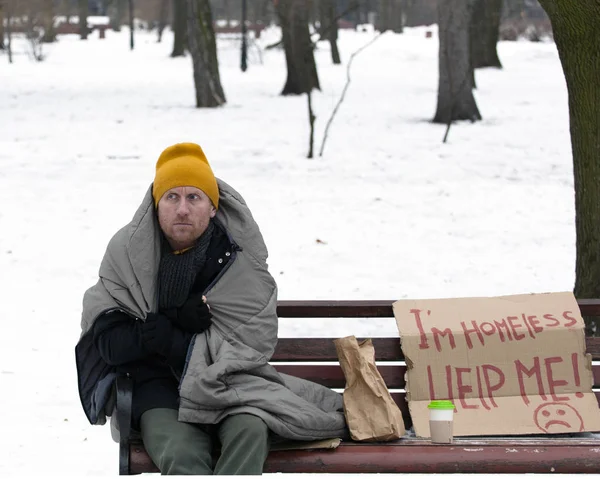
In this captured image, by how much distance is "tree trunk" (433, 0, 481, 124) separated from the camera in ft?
49.7

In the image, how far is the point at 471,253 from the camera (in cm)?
841

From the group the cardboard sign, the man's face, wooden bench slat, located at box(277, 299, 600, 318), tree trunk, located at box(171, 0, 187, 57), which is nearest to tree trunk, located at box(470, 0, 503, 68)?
tree trunk, located at box(171, 0, 187, 57)

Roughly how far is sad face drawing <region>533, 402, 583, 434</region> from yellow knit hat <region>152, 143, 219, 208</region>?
1.41 metres

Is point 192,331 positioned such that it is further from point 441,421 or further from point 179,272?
point 441,421

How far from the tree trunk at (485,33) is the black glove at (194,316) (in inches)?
805

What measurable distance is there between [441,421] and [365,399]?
304 millimetres

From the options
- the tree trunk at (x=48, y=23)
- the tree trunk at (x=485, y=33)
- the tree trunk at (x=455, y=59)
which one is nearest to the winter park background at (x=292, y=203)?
the tree trunk at (x=455, y=59)

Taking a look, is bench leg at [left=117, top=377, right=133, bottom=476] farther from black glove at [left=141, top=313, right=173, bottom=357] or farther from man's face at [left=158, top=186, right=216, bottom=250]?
man's face at [left=158, top=186, right=216, bottom=250]

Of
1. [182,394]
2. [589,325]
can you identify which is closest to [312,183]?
[589,325]

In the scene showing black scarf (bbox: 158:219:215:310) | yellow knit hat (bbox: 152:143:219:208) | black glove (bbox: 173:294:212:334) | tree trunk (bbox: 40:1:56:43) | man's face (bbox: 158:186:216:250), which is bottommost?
tree trunk (bbox: 40:1:56:43)

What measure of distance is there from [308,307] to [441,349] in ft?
1.73

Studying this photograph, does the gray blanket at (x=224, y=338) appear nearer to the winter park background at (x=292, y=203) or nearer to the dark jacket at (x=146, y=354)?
the dark jacket at (x=146, y=354)

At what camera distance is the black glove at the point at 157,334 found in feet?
11.6

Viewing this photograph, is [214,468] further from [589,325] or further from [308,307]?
[589,325]
